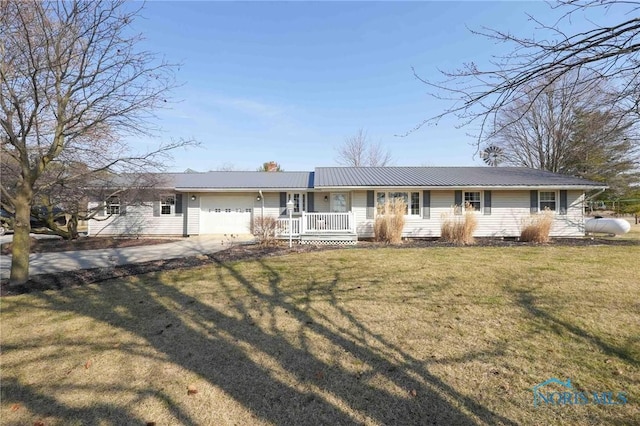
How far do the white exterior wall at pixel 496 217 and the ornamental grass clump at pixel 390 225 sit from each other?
1407 mm

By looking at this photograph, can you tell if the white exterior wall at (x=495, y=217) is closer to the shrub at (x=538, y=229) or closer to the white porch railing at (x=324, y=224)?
the white porch railing at (x=324, y=224)

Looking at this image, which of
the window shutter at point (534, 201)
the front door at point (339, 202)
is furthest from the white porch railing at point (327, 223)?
the window shutter at point (534, 201)

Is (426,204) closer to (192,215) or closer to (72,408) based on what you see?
(192,215)

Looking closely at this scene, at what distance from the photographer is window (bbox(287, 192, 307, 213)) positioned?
16250 mm

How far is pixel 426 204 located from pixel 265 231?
303 inches

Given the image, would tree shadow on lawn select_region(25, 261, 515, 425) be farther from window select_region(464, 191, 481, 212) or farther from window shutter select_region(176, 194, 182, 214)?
window select_region(464, 191, 481, 212)

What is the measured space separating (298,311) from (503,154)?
30.0 m

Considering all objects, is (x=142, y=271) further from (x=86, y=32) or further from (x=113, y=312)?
(x=86, y=32)

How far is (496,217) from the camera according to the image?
47.4 feet

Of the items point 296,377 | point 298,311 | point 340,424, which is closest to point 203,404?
point 296,377

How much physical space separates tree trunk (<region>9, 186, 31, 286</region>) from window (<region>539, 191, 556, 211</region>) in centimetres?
1841

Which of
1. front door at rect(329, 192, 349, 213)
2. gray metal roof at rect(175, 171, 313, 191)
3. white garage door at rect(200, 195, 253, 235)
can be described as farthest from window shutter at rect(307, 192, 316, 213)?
white garage door at rect(200, 195, 253, 235)

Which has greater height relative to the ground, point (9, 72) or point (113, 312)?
point (9, 72)

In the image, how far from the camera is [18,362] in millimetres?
3223
